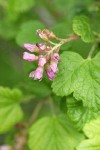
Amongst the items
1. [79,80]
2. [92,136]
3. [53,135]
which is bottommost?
[53,135]

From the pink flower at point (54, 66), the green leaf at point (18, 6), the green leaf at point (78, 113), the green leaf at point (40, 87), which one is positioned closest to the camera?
the pink flower at point (54, 66)

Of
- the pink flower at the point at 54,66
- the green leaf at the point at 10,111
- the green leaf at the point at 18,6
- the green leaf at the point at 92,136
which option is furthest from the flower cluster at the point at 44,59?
the green leaf at the point at 18,6

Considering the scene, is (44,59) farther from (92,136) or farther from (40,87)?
(40,87)

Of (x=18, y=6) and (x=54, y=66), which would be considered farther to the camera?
(x=18, y=6)

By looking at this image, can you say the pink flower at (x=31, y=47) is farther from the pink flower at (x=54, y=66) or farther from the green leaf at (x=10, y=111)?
the green leaf at (x=10, y=111)

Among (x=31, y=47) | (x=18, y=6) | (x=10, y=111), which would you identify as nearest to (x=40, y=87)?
(x=10, y=111)

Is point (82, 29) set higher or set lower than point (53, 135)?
higher
